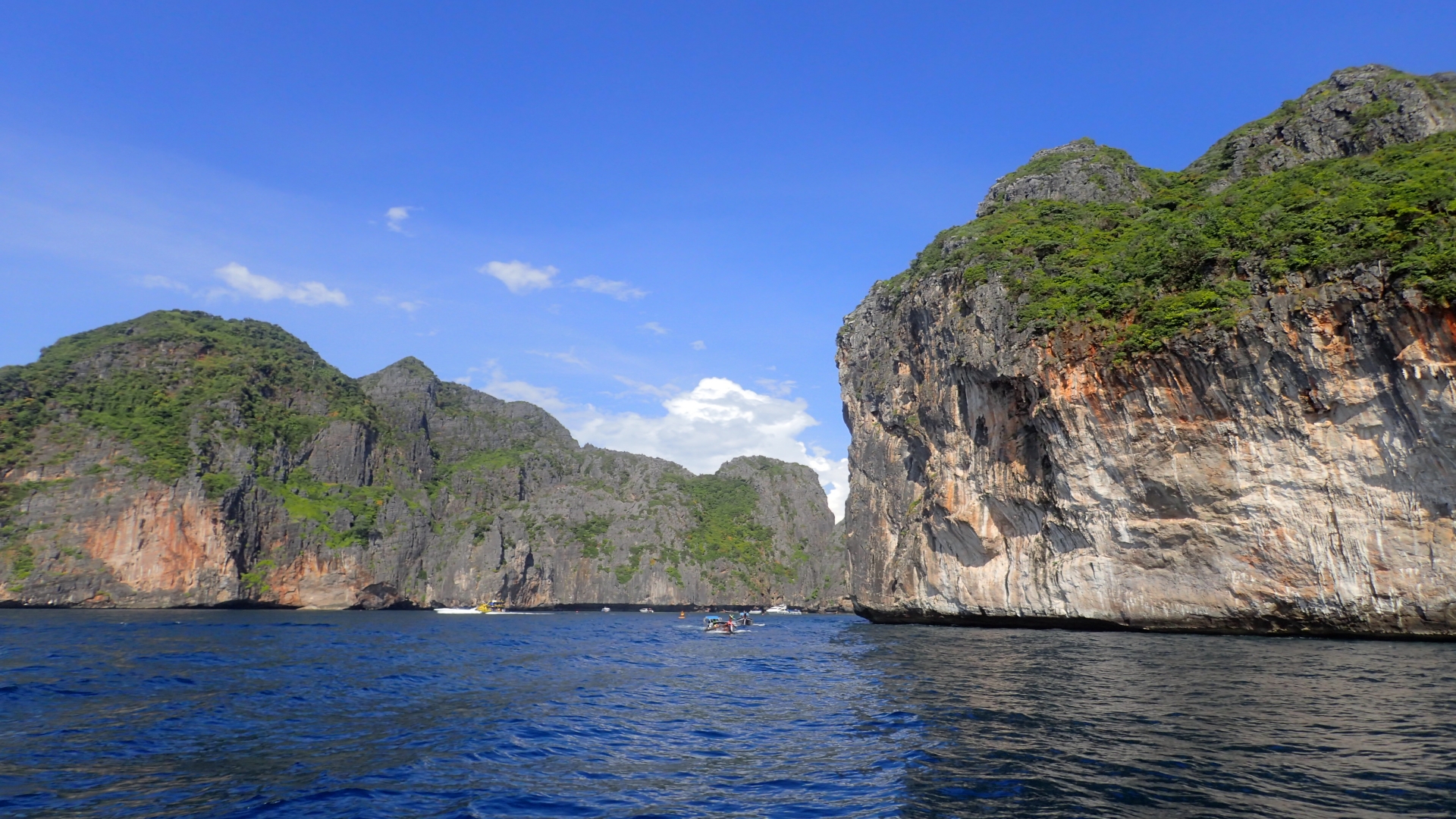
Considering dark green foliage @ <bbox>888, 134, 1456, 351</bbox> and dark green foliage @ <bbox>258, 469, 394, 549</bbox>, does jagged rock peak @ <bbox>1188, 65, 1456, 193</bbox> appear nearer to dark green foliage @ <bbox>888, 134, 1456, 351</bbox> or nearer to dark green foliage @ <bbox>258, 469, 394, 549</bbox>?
dark green foliage @ <bbox>888, 134, 1456, 351</bbox>

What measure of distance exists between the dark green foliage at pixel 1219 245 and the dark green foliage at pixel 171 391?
114524 millimetres

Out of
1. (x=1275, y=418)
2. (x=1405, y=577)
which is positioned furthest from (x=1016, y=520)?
(x=1405, y=577)

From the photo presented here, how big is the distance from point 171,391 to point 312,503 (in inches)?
1132

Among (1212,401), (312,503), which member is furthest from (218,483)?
(1212,401)

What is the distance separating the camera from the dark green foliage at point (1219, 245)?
3128 cm

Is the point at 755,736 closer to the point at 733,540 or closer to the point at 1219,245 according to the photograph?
the point at 1219,245

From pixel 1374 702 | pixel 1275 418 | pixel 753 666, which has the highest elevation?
pixel 1275 418

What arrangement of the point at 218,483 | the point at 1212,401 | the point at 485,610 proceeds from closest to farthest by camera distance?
1. the point at 1212,401
2. the point at 218,483
3. the point at 485,610

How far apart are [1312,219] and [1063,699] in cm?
2944

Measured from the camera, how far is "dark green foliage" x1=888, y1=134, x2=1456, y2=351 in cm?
3128

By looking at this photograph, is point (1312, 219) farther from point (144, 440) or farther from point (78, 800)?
point (144, 440)

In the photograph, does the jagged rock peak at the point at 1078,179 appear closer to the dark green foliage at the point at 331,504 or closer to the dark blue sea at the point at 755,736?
the dark blue sea at the point at 755,736

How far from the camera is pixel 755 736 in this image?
15.9 m

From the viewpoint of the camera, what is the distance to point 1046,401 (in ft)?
140
